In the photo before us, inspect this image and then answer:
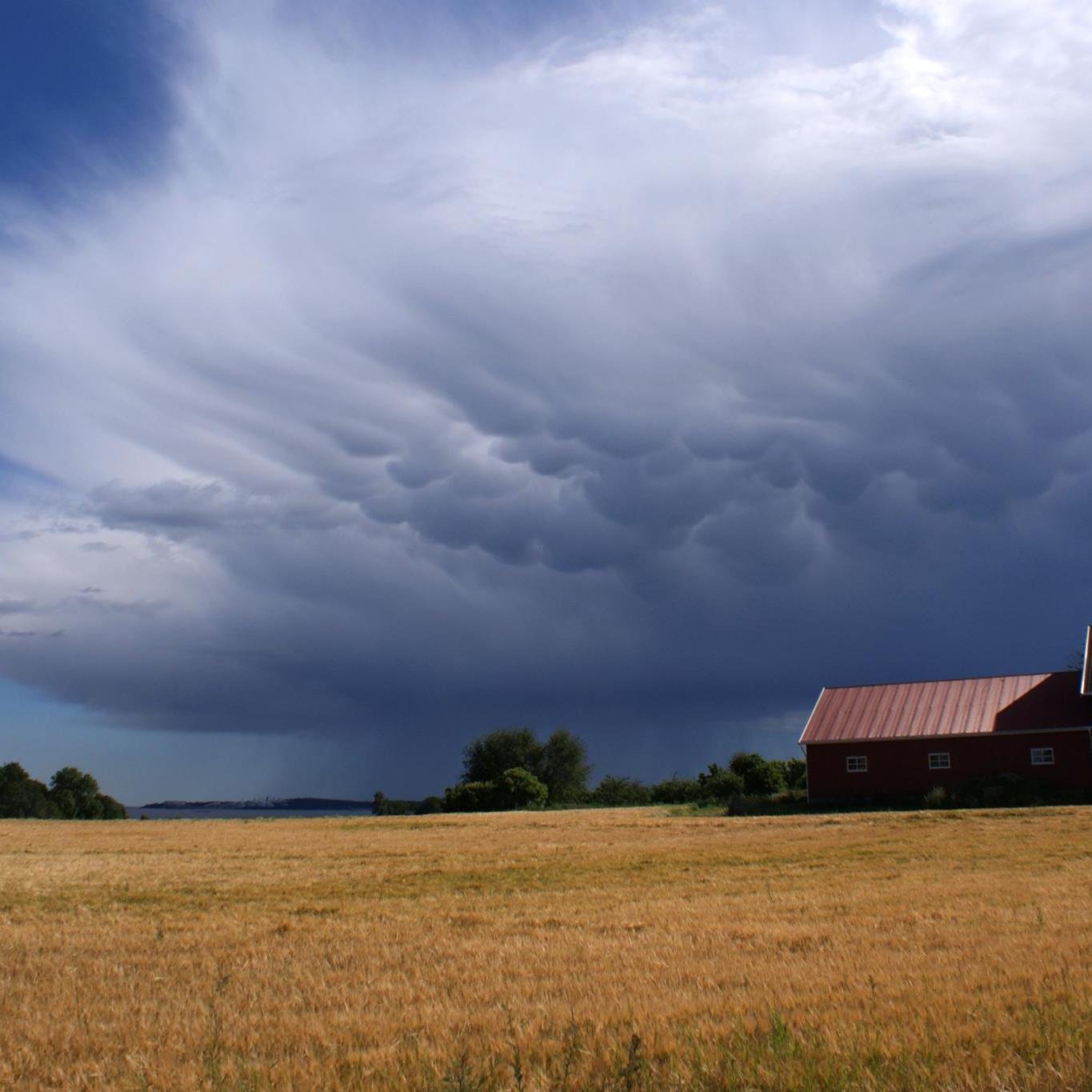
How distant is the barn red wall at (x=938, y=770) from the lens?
179 feet

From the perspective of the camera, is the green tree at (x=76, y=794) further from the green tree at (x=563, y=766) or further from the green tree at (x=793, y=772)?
the green tree at (x=793, y=772)

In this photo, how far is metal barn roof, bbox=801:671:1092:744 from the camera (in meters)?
56.5

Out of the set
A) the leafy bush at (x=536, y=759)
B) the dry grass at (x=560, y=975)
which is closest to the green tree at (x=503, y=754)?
the leafy bush at (x=536, y=759)

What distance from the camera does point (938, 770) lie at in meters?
57.5

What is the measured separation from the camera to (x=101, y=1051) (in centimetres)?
796

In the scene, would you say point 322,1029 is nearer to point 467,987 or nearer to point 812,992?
point 467,987

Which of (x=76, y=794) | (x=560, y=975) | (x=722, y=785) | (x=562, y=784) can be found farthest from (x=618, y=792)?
(x=560, y=975)

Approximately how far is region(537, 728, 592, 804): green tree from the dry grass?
11801 cm

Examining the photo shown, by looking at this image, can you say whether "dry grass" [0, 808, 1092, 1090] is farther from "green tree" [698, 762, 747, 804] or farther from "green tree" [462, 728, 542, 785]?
"green tree" [462, 728, 542, 785]

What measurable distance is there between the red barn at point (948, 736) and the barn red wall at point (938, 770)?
5cm

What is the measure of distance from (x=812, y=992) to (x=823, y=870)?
13368 millimetres

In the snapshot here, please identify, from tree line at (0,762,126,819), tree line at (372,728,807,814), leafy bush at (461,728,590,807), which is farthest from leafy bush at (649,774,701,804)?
tree line at (0,762,126,819)

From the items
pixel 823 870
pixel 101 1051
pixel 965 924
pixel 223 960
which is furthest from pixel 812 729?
pixel 101 1051

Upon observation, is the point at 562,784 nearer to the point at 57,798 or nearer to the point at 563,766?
the point at 563,766
